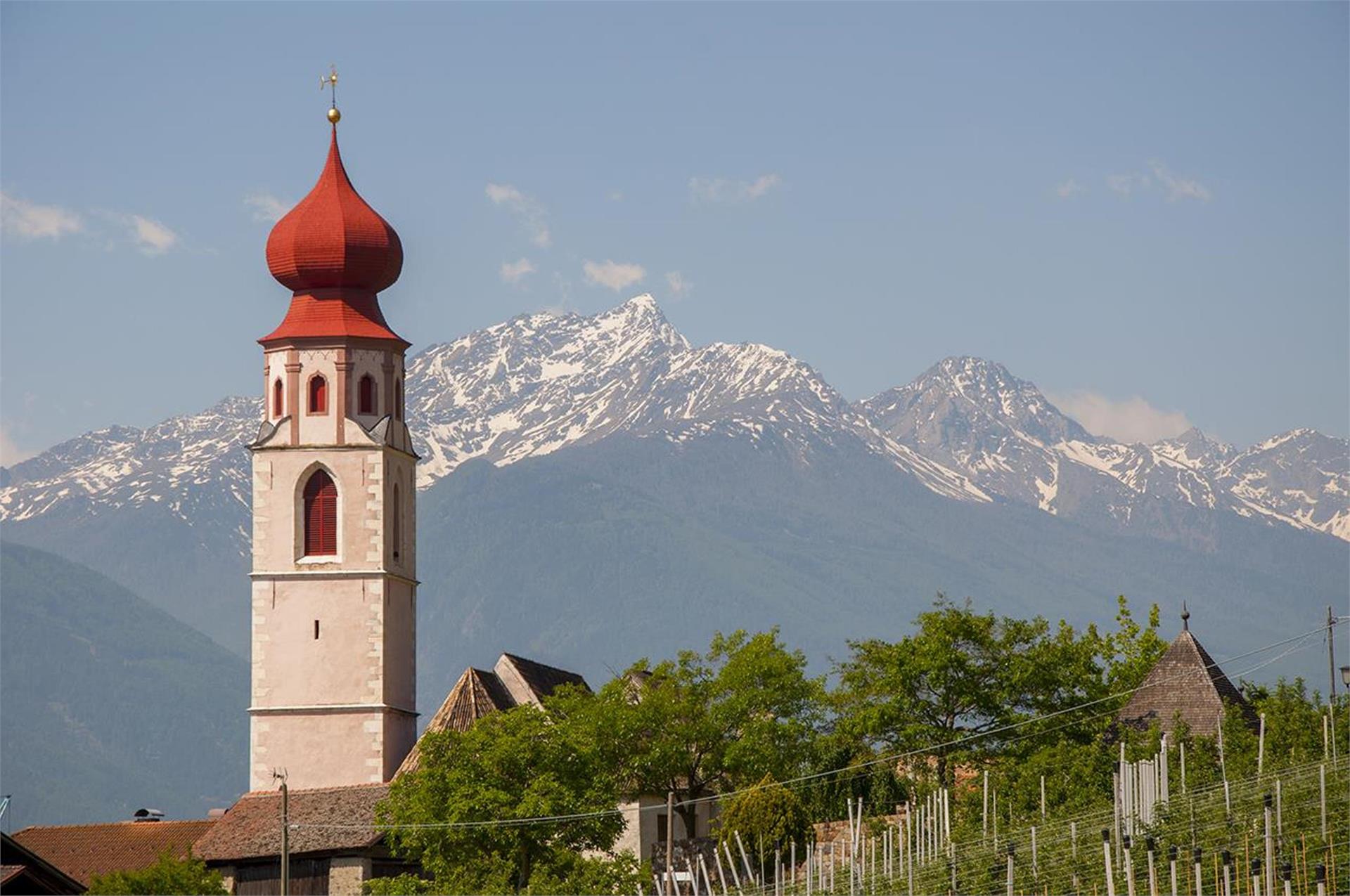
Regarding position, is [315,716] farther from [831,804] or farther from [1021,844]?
[1021,844]

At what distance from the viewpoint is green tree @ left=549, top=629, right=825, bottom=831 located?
3135 inches

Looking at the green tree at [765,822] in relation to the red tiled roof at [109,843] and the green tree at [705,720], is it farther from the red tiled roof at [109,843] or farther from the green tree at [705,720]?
the red tiled roof at [109,843]

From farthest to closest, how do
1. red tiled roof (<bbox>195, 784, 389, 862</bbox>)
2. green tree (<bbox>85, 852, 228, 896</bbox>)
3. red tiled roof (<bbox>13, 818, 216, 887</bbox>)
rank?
red tiled roof (<bbox>13, 818, 216, 887</bbox>) → red tiled roof (<bbox>195, 784, 389, 862</bbox>) → green tree (<bbox>85, 852, 228, 896</bbox>)

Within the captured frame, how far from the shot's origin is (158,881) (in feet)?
219

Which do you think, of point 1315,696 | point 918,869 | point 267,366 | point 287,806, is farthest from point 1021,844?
point 267,366

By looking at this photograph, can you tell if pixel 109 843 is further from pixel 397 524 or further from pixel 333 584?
pixel 397 524

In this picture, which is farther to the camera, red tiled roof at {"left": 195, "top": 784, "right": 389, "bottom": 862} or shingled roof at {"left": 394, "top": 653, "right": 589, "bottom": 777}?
shingled roof at {"left": 394, "top": 653, "right": 589, "bottom": 777}

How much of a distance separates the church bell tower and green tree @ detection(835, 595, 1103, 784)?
563 inches

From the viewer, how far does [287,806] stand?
80.2 metres

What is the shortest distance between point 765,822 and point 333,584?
18.2m

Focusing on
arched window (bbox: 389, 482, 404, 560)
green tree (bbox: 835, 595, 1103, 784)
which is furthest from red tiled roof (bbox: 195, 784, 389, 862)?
green tree (bbox: 835, 595, 1103, 784)

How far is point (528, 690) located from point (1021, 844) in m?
26.8

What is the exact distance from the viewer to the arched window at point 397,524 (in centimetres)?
8606

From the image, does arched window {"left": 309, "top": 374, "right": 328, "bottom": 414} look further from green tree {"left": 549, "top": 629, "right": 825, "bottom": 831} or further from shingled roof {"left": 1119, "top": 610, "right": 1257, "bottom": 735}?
shingled roof {"left": 1119, "top": 610, "right": 1257, "bottom": 735}
